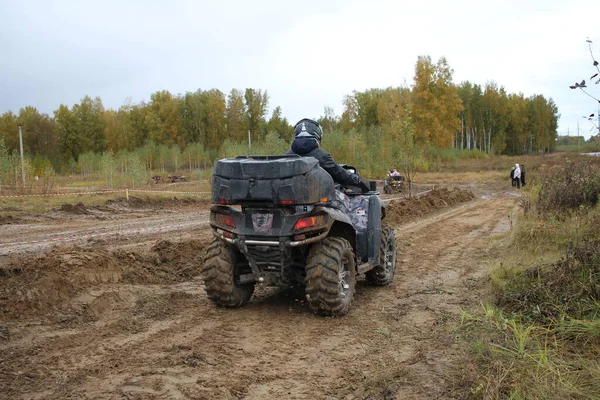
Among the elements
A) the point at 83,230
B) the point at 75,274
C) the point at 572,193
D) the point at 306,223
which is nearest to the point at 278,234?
the point at 306,223

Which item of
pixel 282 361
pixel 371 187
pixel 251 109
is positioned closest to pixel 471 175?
pixel 251 109

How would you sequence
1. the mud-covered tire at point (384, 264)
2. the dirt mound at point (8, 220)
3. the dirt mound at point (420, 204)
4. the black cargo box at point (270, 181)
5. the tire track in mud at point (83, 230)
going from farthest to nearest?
the dirt mound at point (420, 204), the dirt mound at point (8, 220), the tire track in mud at point (83, 230), the mud-covered tire at point (384, 264), the black cargo box at point (270, 181)

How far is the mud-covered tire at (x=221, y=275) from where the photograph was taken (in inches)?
246

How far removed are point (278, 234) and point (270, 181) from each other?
Answer: 0.59 m

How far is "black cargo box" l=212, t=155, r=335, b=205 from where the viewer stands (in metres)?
5.70

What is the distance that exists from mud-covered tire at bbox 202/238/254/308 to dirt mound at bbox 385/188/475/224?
878 centimetres

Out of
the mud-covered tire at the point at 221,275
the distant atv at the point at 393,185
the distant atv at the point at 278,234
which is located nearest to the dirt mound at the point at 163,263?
the mud-covered tire at the point at 221,275

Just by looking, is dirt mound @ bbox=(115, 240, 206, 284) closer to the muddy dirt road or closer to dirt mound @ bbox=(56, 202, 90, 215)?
the muddy dirt road

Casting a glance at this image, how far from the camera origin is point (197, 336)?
5.46 meters

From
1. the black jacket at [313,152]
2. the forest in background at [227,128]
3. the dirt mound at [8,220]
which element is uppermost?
the forest in background at [227,128]

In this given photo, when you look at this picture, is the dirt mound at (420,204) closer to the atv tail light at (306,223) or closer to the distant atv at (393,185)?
the distant atv at (393,185)

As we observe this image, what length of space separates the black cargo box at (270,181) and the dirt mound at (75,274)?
7.32 feet

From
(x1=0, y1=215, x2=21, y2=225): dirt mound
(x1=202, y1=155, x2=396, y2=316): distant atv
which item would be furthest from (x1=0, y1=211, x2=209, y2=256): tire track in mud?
(x1=202, y1=155, x2=396, y2=316): distant atv

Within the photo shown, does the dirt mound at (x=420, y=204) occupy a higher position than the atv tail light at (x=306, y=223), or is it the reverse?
the atv tail light at (x=306, y=223)
